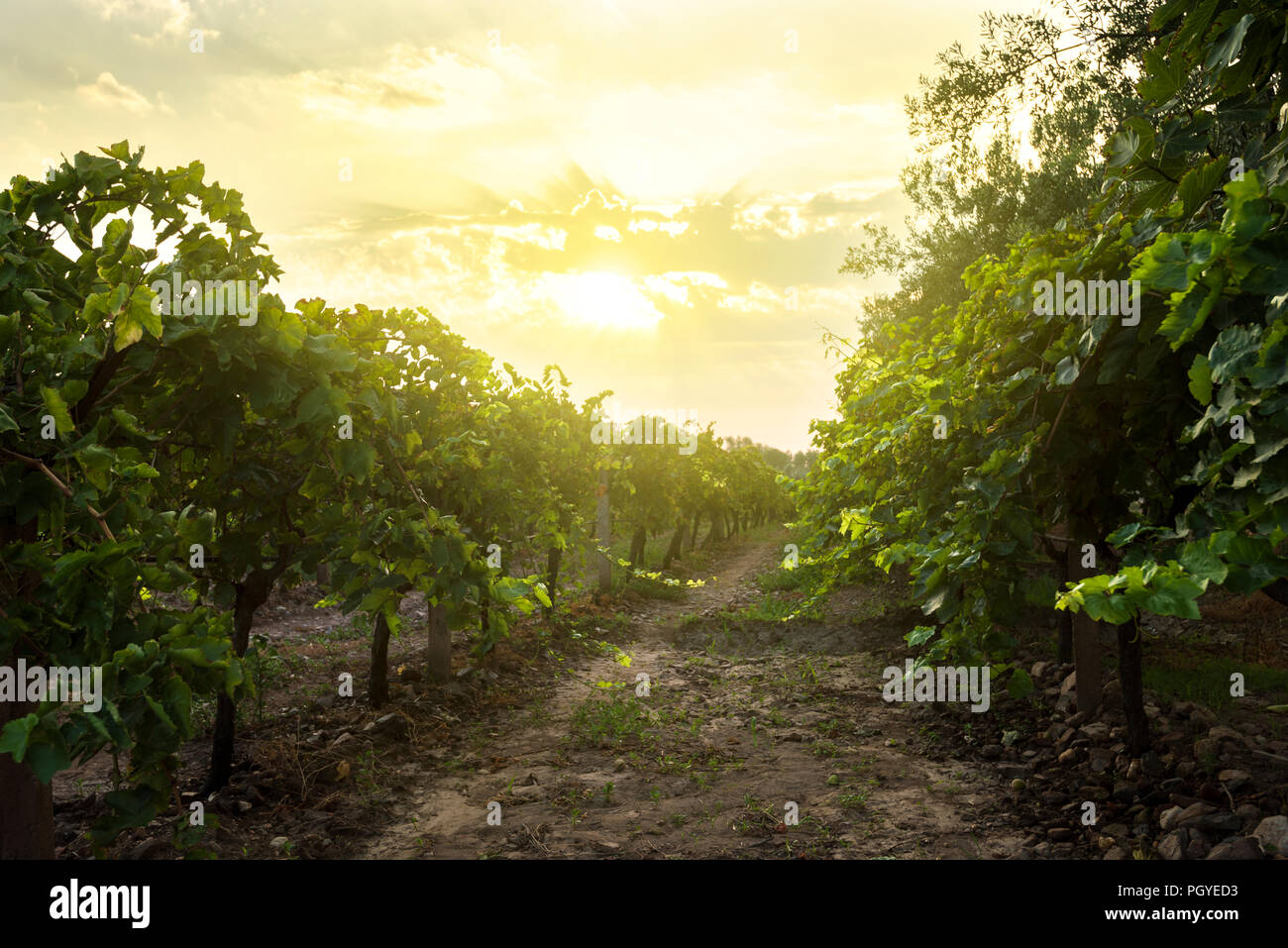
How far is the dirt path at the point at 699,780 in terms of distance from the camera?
19.2 feet

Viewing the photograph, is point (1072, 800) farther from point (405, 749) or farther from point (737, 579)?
point (737, 579)

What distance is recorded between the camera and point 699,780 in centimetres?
731

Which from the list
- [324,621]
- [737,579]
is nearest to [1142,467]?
[324,621]

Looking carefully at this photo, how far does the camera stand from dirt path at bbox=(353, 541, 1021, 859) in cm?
586

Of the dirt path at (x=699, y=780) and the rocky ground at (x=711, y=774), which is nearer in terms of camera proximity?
the rocky ground at (x=711, y=774)

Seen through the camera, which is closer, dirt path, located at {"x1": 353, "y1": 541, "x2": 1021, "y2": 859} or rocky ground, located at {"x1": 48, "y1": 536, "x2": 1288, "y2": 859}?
rocky ground, located at {"x1": 48, "y1": 536, "x2": 1288, "y2": 859}

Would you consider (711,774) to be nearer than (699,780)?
No

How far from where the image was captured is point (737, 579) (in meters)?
25.0

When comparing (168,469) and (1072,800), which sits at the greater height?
(168,469)
